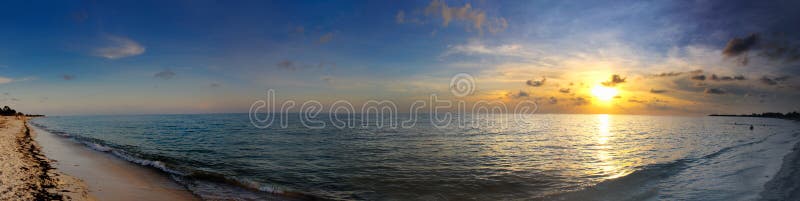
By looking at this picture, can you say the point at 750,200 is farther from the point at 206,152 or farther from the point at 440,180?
the point at 206,152

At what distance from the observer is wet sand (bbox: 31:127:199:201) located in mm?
13663

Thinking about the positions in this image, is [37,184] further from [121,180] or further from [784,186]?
[784,186]

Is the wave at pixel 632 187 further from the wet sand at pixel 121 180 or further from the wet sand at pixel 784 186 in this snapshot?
the wet sand at pixel 121 180

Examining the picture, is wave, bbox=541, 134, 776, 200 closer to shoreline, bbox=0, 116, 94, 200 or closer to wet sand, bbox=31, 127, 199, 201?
wet sand, bbox=31, 127, 199, 201

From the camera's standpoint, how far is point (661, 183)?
1817cm

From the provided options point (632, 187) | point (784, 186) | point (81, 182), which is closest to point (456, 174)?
point (632, 187)

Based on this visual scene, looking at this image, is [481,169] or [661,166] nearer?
[481,169]

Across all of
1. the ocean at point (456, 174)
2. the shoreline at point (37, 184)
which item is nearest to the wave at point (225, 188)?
the ocean at point (456, 174)

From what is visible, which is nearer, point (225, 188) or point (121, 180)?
point (225, 188)

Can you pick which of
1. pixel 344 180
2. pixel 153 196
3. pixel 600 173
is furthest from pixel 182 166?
pixel 600 173

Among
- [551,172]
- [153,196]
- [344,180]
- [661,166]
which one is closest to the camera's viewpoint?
[153,196]

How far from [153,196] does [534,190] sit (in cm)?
1636

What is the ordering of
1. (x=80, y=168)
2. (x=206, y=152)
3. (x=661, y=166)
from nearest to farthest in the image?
(x=80, y=168) → (x=661, y=166) → (x=206, y=152)

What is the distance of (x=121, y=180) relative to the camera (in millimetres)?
16484
